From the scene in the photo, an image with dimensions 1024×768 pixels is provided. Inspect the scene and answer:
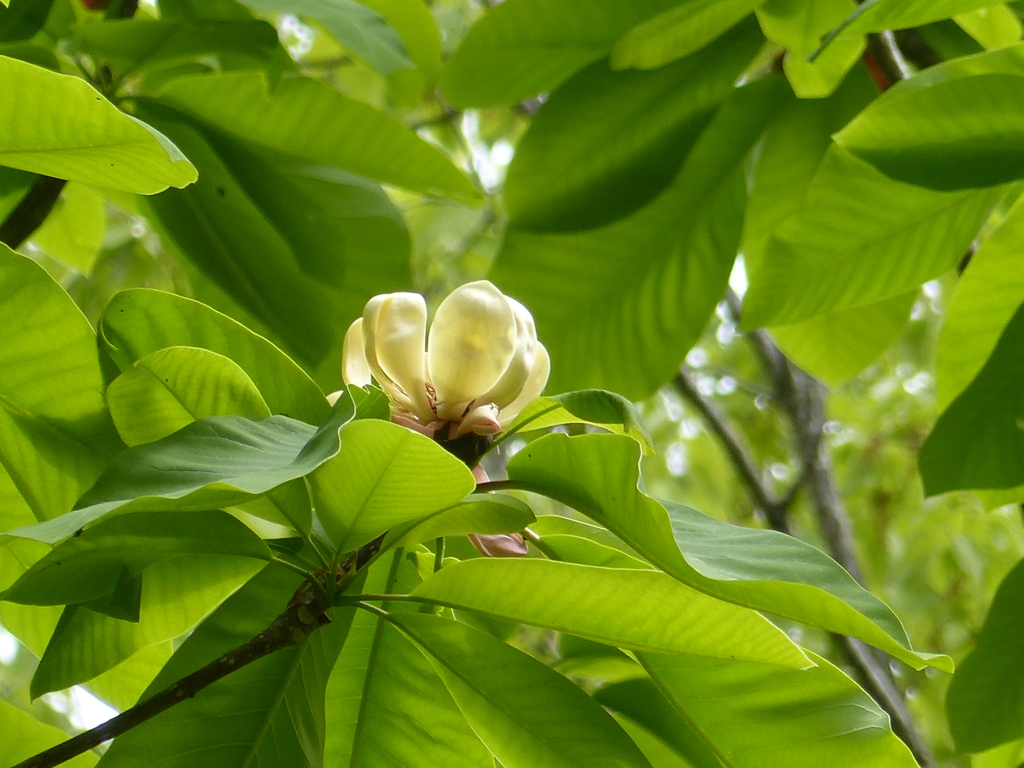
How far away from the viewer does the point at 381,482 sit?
45 cm

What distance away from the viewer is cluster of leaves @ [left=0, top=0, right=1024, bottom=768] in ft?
1.54

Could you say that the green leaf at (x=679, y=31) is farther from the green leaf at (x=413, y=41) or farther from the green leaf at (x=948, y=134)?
the green leaf at (x=413, y=41)

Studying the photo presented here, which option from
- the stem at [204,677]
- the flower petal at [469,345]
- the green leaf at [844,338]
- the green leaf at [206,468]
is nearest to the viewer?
the green leaf at [206,468]

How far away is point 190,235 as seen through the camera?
0.88 m

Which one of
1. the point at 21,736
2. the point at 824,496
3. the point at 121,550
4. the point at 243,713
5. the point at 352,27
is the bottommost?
the point at 824,496

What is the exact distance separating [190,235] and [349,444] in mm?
499

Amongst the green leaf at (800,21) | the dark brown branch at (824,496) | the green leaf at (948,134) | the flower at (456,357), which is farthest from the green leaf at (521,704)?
the dark brown branch at (824,496)

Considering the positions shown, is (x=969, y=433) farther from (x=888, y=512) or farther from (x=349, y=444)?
(x=888, y=512)

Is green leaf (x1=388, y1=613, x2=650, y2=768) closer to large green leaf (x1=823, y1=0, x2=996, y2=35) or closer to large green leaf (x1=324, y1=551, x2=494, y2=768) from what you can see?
large green leaf (x1=324, y1=551, x2=494, y2=768)

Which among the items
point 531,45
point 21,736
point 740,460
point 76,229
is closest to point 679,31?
point 531,45

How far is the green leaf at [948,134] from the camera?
670 mm

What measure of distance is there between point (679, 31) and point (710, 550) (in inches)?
16.5

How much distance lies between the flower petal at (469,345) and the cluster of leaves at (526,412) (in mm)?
37

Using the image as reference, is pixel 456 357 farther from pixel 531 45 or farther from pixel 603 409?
pixel 531 45
